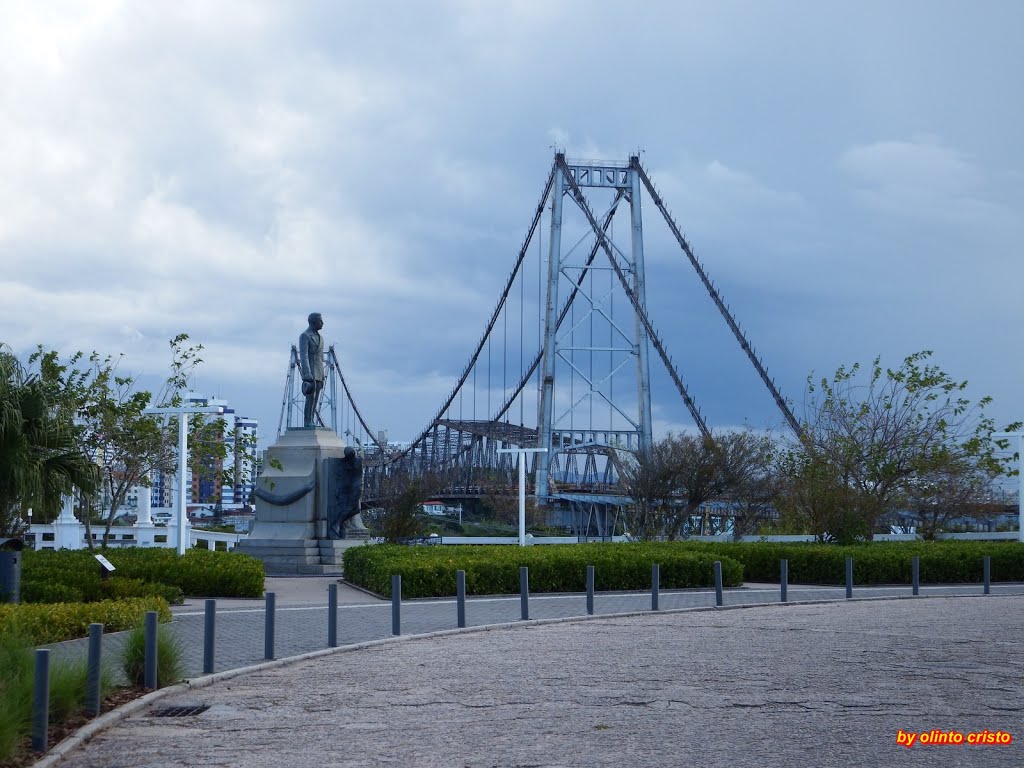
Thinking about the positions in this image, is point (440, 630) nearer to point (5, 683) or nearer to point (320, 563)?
point (5, 683)

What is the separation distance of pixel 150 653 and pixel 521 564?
35.3 feet

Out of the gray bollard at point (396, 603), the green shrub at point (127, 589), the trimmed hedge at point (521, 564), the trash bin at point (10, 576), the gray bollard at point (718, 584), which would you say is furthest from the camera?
the trimmed hedge at point (521, 564)

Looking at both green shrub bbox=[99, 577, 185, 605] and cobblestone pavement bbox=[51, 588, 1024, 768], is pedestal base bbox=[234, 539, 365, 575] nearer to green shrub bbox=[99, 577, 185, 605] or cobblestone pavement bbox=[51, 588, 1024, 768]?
green shrub bbox=[99, 577, 185, 605]

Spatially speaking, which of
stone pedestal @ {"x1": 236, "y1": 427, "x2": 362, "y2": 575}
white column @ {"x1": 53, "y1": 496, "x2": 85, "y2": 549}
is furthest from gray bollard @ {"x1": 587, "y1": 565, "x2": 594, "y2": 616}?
white column @ {"x1": 53, "y1": 496, "x2": 85, "y2": 549}

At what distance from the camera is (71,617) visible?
1202cm

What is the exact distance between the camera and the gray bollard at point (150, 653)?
9.30 m

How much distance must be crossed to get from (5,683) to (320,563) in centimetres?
1728

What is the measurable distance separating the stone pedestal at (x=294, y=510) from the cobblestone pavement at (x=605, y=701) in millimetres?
10455

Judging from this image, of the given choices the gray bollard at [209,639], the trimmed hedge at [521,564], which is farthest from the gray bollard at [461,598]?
the gray bollard at [209,639]

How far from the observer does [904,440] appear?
35281mm

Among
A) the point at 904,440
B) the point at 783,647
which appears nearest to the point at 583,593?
the point at 783,647

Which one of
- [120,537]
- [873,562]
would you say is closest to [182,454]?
[120,537]

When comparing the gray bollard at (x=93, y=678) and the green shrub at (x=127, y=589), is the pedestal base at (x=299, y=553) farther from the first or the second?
the gray bollard at (x=93, y=678)

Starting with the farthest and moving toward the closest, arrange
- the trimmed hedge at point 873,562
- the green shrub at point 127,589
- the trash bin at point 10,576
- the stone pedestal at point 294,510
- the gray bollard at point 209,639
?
the stone pedestal at point 294,510
the trimmed hedge at point 873,562
the green shrub at point 127,589
the trash bin at point 10,576
the gray bollard at point 209,639
